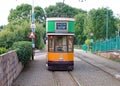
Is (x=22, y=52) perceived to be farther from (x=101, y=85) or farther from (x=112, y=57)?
(x=112, y=57)

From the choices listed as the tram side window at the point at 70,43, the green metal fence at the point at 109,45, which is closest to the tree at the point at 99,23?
the green metal fence at the point at 109,45

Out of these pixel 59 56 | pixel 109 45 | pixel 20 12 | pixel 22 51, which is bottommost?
pixel 59 56

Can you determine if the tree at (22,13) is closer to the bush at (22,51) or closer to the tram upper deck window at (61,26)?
the bush at (22,51)

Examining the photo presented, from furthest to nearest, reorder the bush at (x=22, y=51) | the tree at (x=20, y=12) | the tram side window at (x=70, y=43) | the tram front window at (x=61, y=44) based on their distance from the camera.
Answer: the tree at (x=20, y=12) → the tram side window at (x=70, y=43) → the tram front window at (x=61, y=44) → the bush at (x=22, y=51)

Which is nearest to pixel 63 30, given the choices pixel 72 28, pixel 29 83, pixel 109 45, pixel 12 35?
pixel 72 28

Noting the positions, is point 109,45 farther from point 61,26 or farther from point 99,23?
point 99,23

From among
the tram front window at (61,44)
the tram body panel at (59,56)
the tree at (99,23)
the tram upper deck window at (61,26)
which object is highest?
the tree at (99,23)

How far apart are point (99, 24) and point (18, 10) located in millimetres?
41461

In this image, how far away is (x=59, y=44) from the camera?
90.0 feet

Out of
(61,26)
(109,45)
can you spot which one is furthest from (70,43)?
(109,45)

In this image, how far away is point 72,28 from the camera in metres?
27.7

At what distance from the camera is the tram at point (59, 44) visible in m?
27.2

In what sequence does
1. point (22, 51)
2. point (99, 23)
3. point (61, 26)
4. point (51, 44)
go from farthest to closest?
point (99, 23) < point (51, 44) < point (61, 26) < point (22, 51)

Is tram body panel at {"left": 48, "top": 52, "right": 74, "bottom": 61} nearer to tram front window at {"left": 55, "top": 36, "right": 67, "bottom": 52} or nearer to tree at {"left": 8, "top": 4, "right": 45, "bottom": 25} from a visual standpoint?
tram front window at {"left": 55, "top": 36, "right": 67, "bottom": 52}
